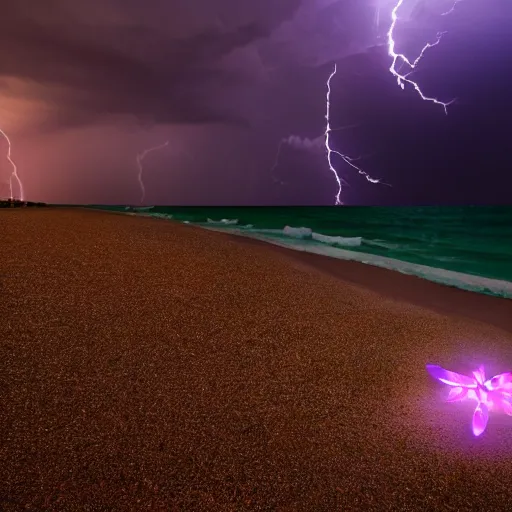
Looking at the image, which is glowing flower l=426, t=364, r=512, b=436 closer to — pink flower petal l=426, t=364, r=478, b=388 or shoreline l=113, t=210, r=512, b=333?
pink flower petal l=426, t=364, r=478, b=388

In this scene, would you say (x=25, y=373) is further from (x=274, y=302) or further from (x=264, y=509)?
(x=274, y=302)

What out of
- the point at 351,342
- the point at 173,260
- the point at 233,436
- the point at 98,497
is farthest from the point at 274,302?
the point at 98,497

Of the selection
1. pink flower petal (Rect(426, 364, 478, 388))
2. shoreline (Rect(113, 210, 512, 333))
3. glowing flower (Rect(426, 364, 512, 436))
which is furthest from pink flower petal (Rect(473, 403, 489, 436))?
shoreline (Rect(113, 210, 512, 333))

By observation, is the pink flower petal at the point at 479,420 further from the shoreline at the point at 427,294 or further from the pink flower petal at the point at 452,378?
the shoreline at the point at 427,294

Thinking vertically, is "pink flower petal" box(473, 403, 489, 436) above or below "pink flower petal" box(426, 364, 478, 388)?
below

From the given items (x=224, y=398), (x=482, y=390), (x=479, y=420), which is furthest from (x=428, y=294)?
(x=224, y=398)

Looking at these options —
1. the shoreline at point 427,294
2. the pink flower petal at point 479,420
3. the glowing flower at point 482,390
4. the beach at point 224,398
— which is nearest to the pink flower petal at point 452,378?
the glowing flower at point 482,390

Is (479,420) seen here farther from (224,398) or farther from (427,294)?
(427,294)
